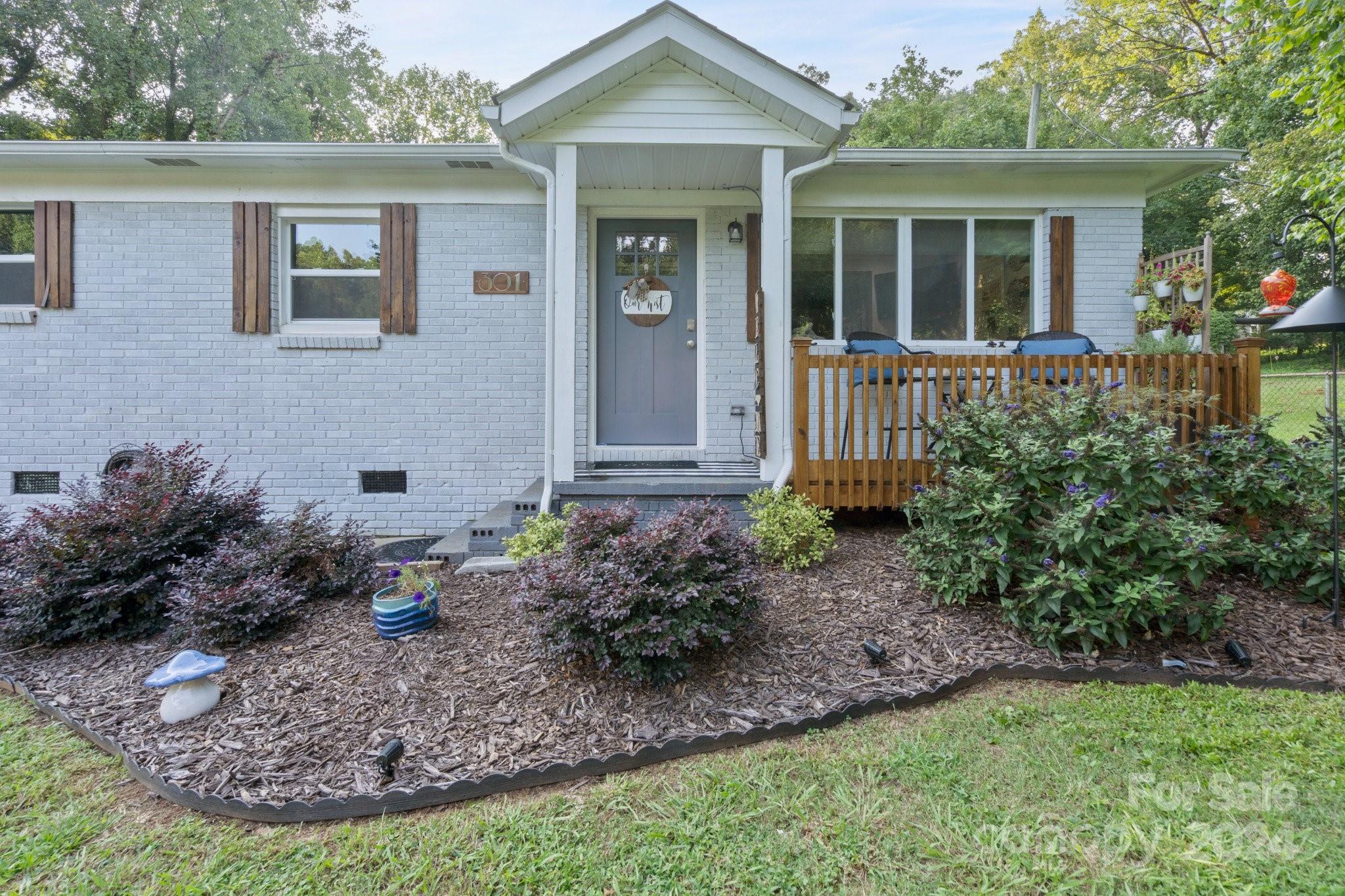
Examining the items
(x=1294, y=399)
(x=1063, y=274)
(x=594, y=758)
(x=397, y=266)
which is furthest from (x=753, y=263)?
(x=1294, y=399)

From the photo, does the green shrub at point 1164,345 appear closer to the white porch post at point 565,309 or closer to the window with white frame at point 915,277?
the window with white frame at point 915,277

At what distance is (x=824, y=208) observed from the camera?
17.8 ft

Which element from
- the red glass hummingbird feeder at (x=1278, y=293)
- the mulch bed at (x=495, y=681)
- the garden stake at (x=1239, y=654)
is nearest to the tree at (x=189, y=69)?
the mulch bed at (x=495, y=681)

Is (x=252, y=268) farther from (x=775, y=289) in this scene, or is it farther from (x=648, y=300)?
(x=775, y=289)

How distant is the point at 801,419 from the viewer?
13.6 feet

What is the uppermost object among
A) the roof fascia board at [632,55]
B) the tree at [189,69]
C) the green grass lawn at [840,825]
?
the tree at [189,69]

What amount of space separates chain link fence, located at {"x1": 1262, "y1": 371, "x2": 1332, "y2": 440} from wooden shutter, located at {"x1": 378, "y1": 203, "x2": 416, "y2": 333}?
957cm

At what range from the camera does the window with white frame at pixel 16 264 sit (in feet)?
17.6

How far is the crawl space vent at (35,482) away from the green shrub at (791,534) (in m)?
6.05

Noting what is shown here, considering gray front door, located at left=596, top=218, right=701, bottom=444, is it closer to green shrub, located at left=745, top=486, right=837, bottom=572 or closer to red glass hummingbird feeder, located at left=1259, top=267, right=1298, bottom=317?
green shrub, located at left=745, top=486, right=837, bottom=572

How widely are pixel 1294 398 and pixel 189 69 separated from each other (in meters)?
21.4

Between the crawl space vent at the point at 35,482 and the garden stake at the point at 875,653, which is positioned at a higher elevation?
the crawl space vent at the point at 35,482

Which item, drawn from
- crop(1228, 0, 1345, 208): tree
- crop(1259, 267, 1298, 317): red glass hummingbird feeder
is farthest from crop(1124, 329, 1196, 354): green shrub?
crop(1228, 0, 1345, 208): tree

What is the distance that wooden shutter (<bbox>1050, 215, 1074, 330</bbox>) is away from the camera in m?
5.35
